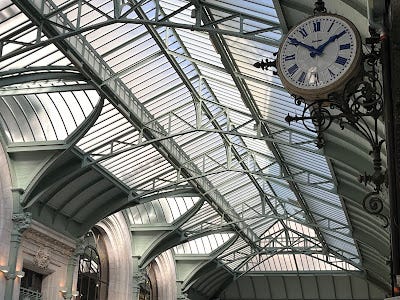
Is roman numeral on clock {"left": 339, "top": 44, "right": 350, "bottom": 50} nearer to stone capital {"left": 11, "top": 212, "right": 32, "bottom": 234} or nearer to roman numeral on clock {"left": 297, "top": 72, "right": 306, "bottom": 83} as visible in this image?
roman numeral on clock {"left": 297, "top": 72, "right": 306, "bottom": 83}

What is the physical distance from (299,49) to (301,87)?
541 mm

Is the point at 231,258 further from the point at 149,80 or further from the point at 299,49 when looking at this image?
the point at 299,49

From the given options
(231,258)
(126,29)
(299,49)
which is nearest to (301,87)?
(299,49)

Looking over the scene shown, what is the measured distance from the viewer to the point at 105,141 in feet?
91.4

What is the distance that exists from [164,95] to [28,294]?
9624 mm

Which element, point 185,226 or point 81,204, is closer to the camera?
point 81,204

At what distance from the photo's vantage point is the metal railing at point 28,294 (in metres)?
26.2

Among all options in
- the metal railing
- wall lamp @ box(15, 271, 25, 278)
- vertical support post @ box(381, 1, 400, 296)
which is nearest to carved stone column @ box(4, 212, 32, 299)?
wall lamp @ box(15, 271, 25, 278)

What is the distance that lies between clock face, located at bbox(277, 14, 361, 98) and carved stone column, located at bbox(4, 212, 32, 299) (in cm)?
1882

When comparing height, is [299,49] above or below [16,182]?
below

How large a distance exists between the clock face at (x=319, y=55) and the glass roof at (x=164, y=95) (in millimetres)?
7765

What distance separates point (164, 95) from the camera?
26594 mm

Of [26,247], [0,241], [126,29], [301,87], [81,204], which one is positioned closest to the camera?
[301,87]

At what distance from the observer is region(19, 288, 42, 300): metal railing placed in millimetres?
26203
